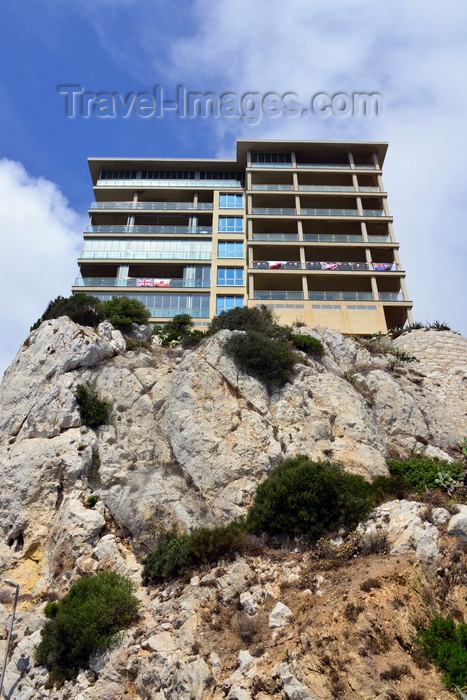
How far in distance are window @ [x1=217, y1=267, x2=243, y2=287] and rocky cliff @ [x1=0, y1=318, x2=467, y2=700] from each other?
40.7 ft

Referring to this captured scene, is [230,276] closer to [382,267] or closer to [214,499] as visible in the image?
[382,267]

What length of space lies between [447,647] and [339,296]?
30703mm

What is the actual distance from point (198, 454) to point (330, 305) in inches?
863

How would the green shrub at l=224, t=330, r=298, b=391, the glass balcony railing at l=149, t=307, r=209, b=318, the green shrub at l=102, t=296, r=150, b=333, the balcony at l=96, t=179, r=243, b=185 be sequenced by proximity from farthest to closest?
the balcony at l=96, t=179, r=243, b=185
the glass balcony railing at l=149, t=307, r=209, b=318
the green shrub at l=102, t=296, r=150, b=333
the green shrub at l=224, t=330, r=298, b=391

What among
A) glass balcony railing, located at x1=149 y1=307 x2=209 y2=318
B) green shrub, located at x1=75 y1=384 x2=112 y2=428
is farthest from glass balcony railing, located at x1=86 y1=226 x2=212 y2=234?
green shrub, located at x1=75 y1=384 x2=112 y2=428

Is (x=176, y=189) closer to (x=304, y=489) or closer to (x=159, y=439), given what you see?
(x=159, y=439)

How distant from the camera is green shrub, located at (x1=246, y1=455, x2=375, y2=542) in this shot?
16.8 meters

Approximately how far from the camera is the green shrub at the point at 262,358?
80.3 feet

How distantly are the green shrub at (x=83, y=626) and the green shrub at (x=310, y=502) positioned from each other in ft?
15.1

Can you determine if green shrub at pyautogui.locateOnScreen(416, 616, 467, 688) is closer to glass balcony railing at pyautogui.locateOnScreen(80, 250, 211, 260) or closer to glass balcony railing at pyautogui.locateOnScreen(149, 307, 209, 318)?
glass balcony railing at pyautogui.locateOnScreen(149, 307, 209, 318)

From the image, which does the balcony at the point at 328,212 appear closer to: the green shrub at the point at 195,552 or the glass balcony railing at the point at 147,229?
the glass balcony railing at the point at 147,229

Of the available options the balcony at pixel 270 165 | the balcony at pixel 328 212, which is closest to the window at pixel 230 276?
the balcony at pixel 328 212

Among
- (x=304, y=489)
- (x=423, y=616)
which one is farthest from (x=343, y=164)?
(x=423, y=616)

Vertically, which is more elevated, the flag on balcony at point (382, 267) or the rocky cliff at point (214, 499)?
the flag on balcony at point (382, 267)
